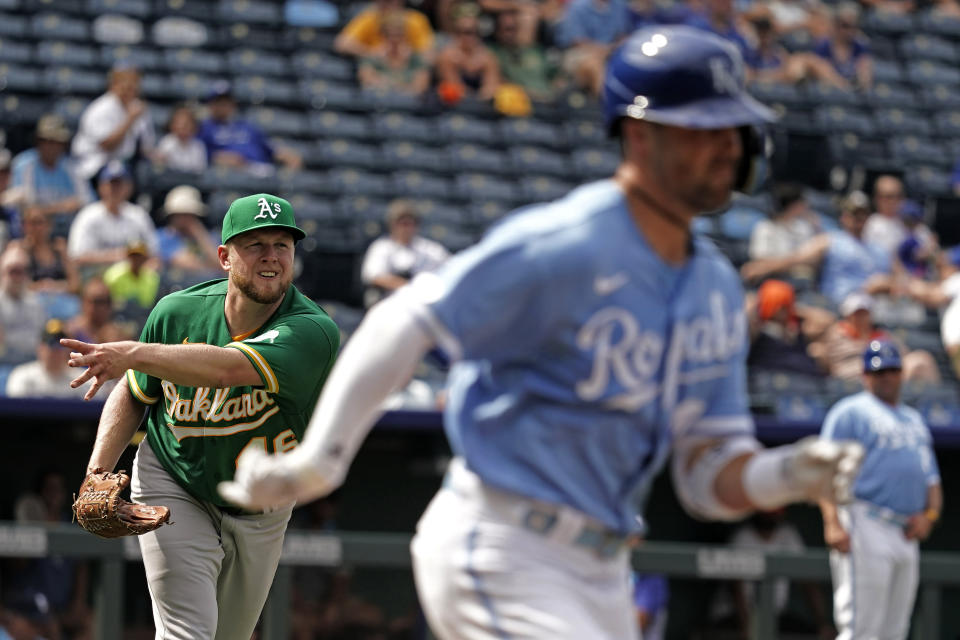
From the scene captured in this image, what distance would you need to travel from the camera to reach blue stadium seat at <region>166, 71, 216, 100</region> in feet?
38.8

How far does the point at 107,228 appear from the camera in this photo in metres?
9.62

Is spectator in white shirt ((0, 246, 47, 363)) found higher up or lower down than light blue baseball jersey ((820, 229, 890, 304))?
higher up

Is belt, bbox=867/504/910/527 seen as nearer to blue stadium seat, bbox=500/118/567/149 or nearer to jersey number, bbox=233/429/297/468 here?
jersey number, bbox=233/429/297/468

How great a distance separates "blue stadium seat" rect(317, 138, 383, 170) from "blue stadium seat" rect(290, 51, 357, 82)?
806 millimetres

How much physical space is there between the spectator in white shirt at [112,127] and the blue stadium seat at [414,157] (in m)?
2.15

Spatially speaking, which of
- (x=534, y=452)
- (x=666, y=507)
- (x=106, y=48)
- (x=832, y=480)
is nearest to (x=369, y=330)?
(x=534, y=452)

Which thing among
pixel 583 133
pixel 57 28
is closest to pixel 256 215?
pixel 57 28

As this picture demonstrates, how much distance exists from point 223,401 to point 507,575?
192cm

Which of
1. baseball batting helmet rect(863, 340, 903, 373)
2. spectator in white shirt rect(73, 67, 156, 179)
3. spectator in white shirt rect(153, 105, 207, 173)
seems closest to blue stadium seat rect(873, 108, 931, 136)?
baseball batting helmet rect(863, 340, 903, 373)

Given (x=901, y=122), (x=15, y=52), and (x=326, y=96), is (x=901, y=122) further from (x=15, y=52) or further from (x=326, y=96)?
(x=15, y=52)

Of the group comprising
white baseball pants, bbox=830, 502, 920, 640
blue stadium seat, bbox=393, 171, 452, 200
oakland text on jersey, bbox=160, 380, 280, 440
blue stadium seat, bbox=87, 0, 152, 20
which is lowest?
white baseball pants, bbox=830, 502, 920, 640

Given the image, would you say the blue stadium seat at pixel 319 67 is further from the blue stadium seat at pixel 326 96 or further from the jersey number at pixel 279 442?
the jersey number at pixel 279 442

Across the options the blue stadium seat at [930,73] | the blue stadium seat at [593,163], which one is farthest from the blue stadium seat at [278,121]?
the blue stadium seat at [930,73]

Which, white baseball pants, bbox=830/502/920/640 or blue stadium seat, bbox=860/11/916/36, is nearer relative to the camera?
white baseball pants, bbox=830/502/920/640
